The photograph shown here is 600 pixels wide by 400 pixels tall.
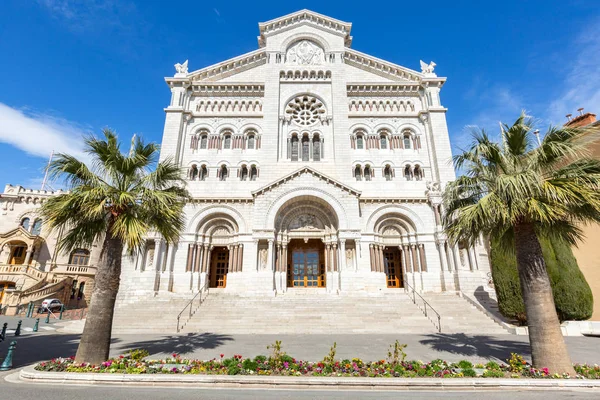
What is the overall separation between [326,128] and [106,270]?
2073cm

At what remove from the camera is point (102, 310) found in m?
8.40

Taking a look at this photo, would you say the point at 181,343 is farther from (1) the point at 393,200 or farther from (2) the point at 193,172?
(1) the point at 393,200

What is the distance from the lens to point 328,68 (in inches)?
1081

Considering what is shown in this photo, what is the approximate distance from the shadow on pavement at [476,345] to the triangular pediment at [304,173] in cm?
1084

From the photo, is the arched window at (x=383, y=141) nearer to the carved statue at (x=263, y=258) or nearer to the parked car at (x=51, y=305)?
the carved statue at (x=263, y=258)

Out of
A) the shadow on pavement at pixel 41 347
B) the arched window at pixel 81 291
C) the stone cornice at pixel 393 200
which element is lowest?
the shadow on pavement at pixel 41 347

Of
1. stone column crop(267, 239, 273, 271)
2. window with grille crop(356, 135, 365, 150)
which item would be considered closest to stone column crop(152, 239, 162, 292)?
stone column crop(267, 239, 273, 271)

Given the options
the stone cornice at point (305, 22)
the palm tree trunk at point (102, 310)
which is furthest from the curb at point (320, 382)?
the stone cornice at point (305, 22)

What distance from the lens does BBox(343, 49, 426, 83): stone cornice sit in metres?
27.4

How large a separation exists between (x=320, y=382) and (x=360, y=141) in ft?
71.6

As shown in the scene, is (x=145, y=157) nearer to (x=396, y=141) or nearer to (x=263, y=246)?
(x=263, y=246)

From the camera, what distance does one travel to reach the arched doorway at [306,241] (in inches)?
856

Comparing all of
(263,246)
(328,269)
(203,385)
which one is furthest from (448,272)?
(203,385)

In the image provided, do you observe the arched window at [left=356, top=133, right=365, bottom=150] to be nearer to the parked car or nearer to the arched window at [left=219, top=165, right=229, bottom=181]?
the arched window at [left=219, top=165, right=229, bottom=181]
